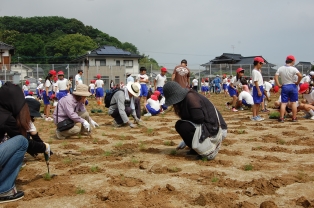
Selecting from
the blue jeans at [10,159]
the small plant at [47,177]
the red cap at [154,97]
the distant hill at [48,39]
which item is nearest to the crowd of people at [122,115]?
the blue jeans at [10,159]

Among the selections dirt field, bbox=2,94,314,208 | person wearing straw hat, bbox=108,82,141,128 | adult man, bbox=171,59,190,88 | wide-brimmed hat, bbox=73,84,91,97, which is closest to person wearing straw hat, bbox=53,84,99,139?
wide-brimmed hat, bbox=73,84,91,97

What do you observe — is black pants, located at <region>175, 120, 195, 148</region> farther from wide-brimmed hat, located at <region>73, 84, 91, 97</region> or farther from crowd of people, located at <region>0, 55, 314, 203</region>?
wide-brimmed hat, located at <region>73, 84, 91, 97</region>

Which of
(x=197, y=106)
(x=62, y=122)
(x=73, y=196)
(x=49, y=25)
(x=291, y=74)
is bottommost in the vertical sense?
(x=73, y=196)

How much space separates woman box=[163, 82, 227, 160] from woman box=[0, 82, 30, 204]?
7.51ft

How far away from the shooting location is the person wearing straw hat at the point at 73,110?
7336 millimetres

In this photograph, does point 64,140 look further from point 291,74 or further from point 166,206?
point 291,74

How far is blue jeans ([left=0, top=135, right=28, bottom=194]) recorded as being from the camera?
381 centimetres

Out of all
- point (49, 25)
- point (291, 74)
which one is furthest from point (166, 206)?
point (49, 25)

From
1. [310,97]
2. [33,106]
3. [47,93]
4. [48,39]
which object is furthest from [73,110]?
[48,39]

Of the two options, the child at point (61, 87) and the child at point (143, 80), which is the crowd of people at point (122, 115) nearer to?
the child at point (61, 87)

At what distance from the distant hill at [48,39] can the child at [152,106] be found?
6468cm

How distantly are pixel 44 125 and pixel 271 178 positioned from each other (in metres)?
7.78

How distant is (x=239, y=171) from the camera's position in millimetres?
4840

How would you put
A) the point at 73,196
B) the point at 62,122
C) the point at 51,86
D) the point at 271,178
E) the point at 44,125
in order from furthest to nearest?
the point at 51,86 < the point at 44,125 < the point at 62,122 < the point at 271,178 < the point at 73,196
